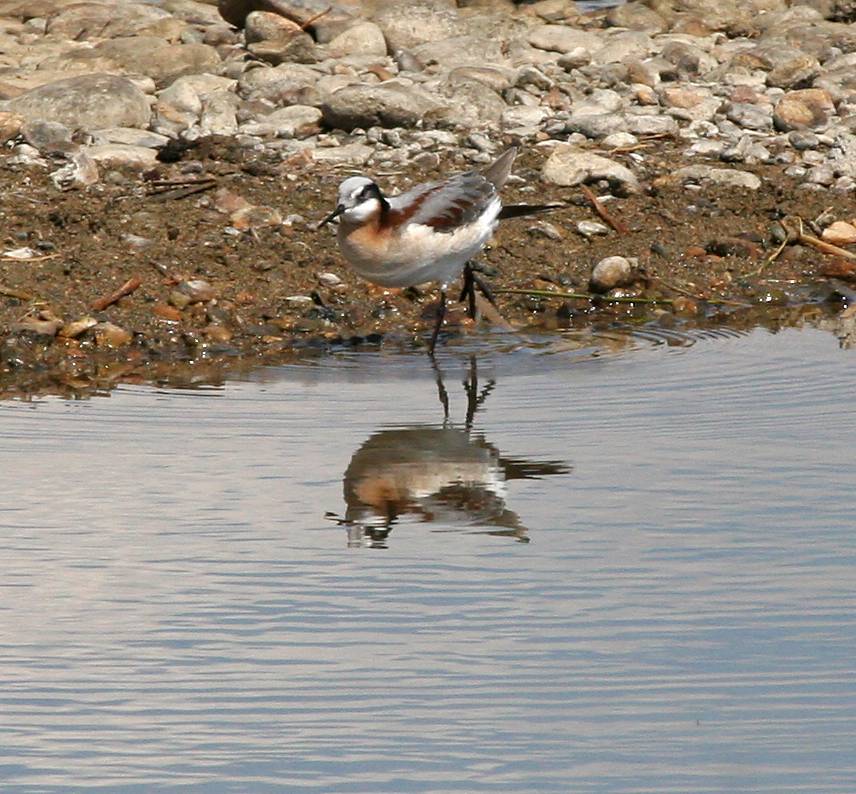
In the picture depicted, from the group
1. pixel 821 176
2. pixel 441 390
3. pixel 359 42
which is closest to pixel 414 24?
pixel 359 42

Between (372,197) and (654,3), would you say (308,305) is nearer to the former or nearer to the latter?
(372,197)

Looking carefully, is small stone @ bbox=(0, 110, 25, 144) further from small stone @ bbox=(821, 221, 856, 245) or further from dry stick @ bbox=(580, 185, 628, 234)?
small stone @ bbox=(821, 221, 856, 245)

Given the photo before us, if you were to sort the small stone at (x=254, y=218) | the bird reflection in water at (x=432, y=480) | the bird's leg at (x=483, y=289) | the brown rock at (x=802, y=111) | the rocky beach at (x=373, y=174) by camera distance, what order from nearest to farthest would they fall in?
the bird reflection in water at (x=432, y=480), the rocky beach at (x=373, y=174), the bird's leg at (x=483, y=289), the small stone at (x=254, y=218), the brown rock at (x=802, y=111)

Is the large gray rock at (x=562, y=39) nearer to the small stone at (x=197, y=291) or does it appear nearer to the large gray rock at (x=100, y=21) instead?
the large gray rock at (x=100, y=21)

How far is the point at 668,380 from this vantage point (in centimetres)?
977

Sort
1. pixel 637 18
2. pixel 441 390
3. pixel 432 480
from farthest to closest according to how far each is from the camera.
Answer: pixel 637 18 < pixel 441 390 < pixel 432 480

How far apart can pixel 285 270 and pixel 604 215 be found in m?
2.38

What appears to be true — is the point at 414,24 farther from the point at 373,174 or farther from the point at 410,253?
the point at 410,253

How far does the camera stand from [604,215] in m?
13.0

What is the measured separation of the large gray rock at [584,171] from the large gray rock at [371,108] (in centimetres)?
134

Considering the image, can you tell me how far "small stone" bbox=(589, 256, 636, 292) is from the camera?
11883mm

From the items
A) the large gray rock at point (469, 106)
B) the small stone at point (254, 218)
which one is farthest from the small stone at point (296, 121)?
the small stone at point (254, 218)

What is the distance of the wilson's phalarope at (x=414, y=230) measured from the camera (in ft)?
34.2

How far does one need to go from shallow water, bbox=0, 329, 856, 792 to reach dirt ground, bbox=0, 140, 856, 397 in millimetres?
1091
